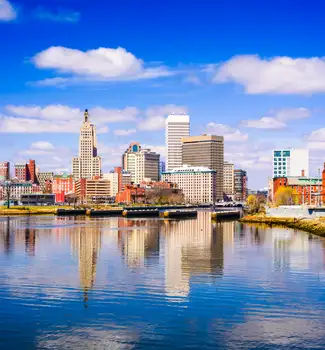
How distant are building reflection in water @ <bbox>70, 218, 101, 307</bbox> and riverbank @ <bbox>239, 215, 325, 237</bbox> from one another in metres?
36.3

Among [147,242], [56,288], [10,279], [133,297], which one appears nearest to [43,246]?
[147,242]

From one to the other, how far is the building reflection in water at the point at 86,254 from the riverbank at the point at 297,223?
3632 centimetres

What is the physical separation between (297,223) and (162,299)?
80.8 metres

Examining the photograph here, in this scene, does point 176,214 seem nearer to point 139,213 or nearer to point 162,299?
point 139,213

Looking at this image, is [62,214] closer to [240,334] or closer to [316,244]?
[316,244]

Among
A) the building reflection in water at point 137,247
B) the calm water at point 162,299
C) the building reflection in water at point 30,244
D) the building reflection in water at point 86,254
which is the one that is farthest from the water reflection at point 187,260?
the building reflection in water at point 30,244

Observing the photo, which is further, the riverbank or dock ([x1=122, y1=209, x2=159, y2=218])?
dock ([x1=122, y1=209, x2=159, y2=218])

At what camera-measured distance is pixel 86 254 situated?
66.8 meters

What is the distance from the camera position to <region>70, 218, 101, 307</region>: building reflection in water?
46.1 m

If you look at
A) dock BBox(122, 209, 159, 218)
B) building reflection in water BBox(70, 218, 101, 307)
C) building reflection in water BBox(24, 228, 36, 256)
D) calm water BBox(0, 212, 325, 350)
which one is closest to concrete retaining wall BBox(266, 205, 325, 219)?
building reflection in water BBox(70, 218, 101, 307)

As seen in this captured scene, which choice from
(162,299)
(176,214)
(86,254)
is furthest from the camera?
(176,214)

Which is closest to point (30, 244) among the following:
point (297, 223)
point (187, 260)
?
point (187, 260)

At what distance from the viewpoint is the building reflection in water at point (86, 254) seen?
46.1m

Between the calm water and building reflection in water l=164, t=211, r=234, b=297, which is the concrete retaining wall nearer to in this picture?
building reflection in water l=164, t=211, r=234, b=297
